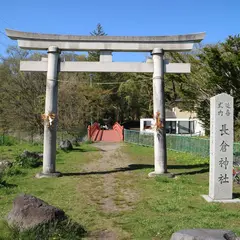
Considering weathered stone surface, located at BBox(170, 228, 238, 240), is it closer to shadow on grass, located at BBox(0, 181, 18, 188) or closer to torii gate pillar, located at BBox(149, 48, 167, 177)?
shadow on grass, located at BBox(0, 181, 18, 188)

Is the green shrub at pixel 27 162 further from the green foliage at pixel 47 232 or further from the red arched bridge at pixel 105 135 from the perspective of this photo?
the red arched bridge at pixel 105 135

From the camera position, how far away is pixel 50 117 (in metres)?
12.5

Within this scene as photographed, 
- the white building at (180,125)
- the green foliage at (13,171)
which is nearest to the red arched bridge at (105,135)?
the white building at (180,125)

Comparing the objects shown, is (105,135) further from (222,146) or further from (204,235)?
(204,235)

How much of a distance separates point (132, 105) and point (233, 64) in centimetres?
3417

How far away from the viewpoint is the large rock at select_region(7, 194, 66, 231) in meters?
5.52

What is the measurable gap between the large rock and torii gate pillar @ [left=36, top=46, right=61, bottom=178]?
665cm

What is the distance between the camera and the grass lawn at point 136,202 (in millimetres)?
6535

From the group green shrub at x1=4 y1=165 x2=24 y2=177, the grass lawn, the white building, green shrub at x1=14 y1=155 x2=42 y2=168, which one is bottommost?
the grass lawn

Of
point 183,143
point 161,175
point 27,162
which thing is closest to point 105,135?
point 183,143

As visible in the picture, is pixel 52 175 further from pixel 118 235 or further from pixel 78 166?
pixel 118 235

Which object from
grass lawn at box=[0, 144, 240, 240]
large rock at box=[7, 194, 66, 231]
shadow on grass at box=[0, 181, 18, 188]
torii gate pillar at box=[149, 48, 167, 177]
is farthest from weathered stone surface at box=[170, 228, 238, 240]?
torii gate pillar at box=[149, 48, 167, 177]

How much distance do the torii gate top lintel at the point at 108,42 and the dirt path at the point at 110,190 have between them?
4.98 m

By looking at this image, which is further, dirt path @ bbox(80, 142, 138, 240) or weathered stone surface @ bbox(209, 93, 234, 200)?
weathered stone surface @ bbox(209, 93, 234, 200)
